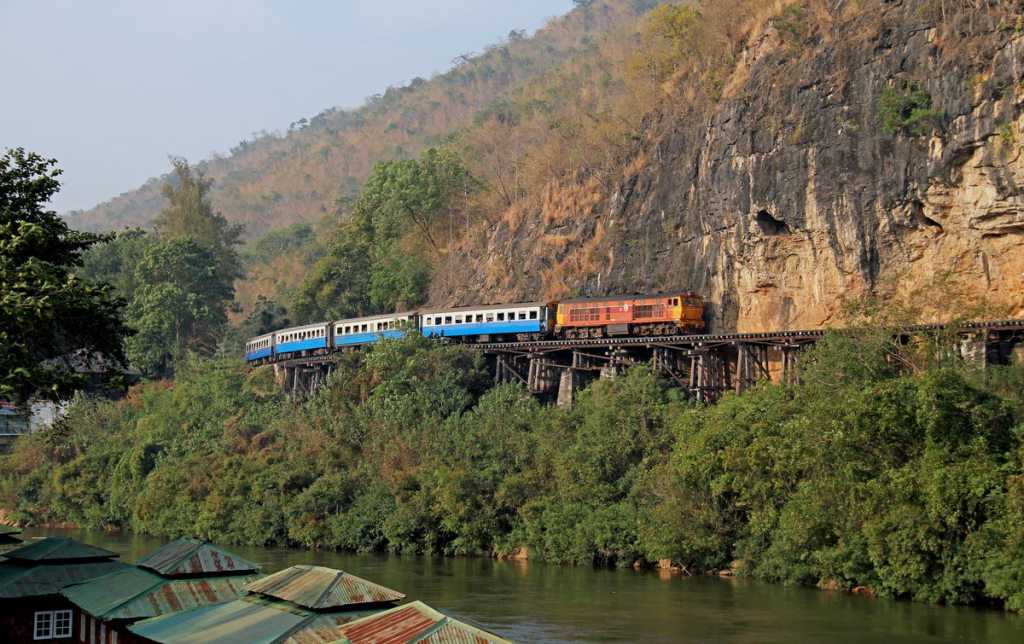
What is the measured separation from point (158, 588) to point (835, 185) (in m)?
32.0

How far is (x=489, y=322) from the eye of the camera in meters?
55.4

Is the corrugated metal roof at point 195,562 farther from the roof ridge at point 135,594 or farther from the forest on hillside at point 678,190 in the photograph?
the forest on hillside at point 678,190

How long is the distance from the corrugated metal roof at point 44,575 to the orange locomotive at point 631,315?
1156 inches

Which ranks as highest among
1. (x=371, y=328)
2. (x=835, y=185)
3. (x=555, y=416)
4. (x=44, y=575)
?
(x=835, y=185)

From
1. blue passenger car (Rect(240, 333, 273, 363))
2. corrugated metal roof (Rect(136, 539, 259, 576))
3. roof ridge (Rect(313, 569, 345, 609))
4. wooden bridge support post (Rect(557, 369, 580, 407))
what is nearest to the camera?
roof ridge (Rect(313, 569, 345, 609))

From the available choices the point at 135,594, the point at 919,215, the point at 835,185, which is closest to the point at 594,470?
the point at 835,185

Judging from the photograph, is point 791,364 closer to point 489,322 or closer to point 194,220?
point 489,322

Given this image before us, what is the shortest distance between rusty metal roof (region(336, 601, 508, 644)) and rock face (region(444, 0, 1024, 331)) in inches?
1186

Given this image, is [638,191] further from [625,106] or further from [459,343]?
[459,343]

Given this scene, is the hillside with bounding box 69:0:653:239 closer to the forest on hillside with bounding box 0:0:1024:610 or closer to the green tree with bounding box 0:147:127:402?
the forest on hillside with bounding box 0:0:1024:610

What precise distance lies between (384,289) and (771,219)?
32.0 metres

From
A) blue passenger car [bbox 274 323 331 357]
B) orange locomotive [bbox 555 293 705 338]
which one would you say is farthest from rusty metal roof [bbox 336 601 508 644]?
blue passenger car [bbox 274 323 331 357]

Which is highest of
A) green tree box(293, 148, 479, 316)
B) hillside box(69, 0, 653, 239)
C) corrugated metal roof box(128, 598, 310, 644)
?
hillside box(69, 0, 653, 239)

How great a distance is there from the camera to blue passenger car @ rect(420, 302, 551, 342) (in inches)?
2103
